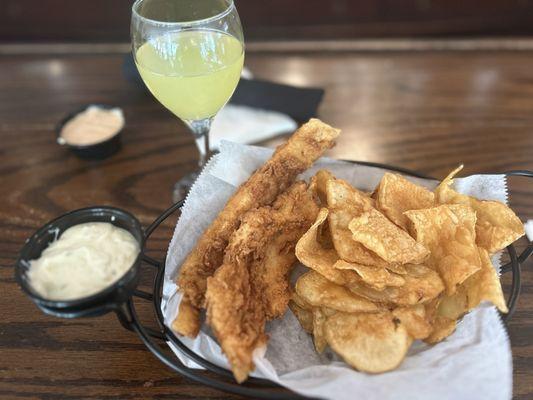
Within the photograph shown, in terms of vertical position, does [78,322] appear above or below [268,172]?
below

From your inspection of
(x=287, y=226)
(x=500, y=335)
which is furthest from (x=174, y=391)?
(x=500, y=335)

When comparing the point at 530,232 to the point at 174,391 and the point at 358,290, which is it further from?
the point at 174,391

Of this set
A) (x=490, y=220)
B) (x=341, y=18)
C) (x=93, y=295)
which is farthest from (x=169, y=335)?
(x=341, y=18)

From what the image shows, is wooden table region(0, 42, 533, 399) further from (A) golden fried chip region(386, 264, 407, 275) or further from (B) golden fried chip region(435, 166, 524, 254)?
(A) golden fried chip region(386, 264, 407, 275)

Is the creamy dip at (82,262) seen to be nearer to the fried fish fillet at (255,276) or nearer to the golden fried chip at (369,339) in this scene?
the fried fish fillet at (255,276)

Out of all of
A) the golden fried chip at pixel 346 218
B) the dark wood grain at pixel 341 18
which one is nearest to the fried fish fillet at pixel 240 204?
the golden fried chip at pixel 346 218
